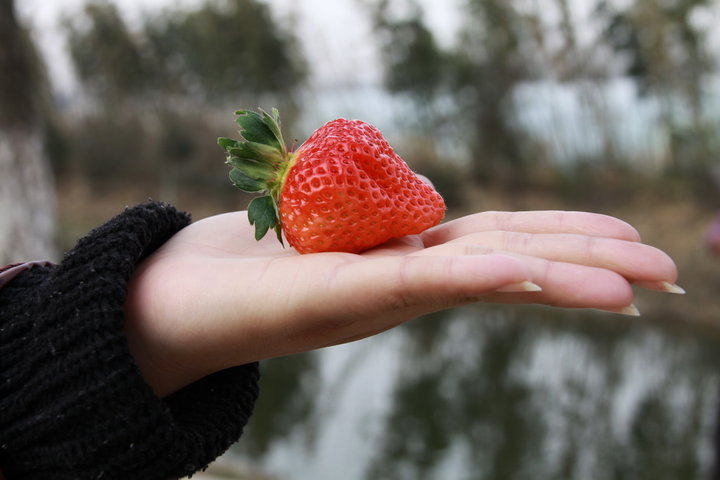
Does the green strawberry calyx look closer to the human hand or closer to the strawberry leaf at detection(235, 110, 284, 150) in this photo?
the strawberry leaf at detection(235, 110, 284, 150)

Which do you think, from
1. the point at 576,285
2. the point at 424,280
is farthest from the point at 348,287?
the point at 576,285

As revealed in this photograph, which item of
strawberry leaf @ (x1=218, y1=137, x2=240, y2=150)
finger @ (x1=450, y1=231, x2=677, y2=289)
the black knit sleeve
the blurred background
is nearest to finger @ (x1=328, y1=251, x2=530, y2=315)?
finger @ (x1=450, y1=231, x2=677, y2=289)

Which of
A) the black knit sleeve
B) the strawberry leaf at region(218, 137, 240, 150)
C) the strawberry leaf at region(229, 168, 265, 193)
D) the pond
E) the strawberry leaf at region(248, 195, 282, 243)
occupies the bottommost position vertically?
the pond

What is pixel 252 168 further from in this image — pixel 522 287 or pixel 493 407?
pixel 493 407

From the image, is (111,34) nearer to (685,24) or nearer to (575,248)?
(685,24)

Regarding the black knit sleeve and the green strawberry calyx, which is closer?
the black knit sleeve

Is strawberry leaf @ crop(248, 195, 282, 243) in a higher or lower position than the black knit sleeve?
higher

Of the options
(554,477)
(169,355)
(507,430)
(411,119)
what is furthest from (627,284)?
(411,119)
